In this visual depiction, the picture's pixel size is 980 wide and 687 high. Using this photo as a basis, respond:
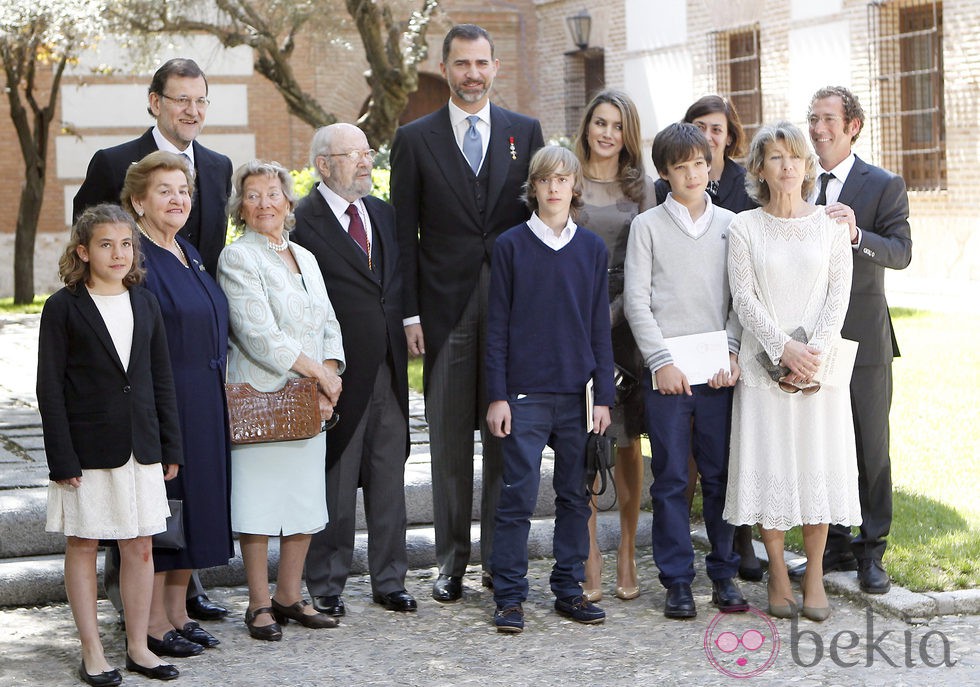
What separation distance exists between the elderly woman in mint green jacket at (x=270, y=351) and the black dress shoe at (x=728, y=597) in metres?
1.56

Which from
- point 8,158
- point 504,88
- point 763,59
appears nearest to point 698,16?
point 763,59

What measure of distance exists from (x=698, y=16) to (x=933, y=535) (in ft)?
51.3

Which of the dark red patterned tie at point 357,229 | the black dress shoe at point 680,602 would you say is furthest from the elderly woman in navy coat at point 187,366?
the black dress shoe at point 680,602

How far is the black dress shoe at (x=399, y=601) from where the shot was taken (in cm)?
535

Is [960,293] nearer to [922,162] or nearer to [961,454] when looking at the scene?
[922,162]

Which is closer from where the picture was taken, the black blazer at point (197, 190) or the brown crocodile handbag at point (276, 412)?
the brown crocodile handbag at point (276, 412)

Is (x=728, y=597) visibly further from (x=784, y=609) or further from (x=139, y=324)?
(x=139, y=324)

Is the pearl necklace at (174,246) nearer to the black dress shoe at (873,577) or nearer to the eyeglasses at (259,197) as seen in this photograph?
the eyeglasses at (259,197)

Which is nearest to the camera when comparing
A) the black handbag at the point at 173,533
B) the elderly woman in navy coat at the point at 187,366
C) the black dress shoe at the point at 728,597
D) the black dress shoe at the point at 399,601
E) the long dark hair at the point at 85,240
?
the long dark hair at the point at 85,240

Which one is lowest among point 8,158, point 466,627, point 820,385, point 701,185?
point 466,627

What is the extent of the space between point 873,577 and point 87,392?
3.07 meters

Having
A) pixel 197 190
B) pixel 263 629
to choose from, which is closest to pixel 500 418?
pixel 263 629

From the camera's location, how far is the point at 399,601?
5359mm

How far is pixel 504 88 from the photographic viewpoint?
23.8m
